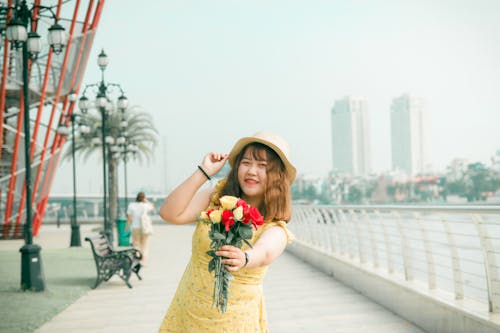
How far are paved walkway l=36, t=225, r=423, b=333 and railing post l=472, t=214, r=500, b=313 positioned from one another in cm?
136

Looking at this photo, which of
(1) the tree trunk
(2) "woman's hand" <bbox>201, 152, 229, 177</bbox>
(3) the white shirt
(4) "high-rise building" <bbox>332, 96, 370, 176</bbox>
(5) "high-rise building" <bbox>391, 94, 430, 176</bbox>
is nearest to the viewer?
(2) "woman's hand" <bbox>201, 152, 229, 177</bbox>

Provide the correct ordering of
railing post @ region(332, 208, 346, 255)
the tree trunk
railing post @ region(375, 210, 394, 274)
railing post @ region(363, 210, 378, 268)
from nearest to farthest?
railing post @ region(375, 210, 394, 274) < railing post @ region(363, 210, 378, 268) < railing post @ region(332, 208, 346, 255) < the tree trunk

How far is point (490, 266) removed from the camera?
526cm

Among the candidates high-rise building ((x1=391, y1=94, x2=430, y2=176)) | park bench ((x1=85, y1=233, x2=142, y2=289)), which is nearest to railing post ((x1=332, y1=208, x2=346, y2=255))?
park bench ((x1=85, y1=233, x2=142, y2=289))

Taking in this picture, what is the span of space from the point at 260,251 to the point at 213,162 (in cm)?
64

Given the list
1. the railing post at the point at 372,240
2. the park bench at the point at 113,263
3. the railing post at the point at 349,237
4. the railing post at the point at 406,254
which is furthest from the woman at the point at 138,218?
the railing post at the point at 406,254

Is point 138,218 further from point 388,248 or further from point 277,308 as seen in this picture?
point 388,248

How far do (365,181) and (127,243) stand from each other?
312 feet

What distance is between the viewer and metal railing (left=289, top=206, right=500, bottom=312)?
Result: 17.5ft

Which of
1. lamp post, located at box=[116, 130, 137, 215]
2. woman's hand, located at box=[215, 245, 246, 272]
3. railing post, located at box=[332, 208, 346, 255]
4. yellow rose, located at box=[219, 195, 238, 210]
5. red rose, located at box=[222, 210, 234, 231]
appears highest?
lamp post, located at box=[116, 130, 137, 215]

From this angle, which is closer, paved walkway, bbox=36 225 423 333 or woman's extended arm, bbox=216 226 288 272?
woman's extended arm, bbox=216 226 288 272

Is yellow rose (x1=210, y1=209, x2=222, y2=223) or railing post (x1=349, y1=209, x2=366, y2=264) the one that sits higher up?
yellow rose (x1=210, y1=209, x2=222, y2=223)

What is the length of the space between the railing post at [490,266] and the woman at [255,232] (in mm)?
3191

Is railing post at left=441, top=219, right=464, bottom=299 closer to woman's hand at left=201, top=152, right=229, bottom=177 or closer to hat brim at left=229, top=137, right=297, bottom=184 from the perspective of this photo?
hat brim at left=229, top=137, right=297, bottom=184
